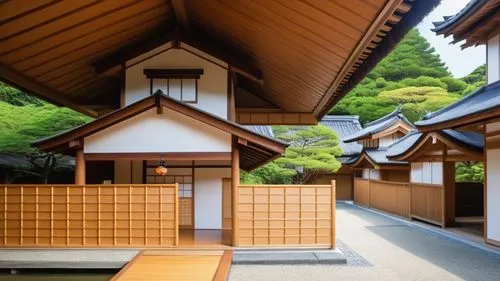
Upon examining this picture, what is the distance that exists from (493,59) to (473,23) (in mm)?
913

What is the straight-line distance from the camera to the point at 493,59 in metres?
9.45

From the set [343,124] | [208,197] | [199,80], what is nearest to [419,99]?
[343,124]

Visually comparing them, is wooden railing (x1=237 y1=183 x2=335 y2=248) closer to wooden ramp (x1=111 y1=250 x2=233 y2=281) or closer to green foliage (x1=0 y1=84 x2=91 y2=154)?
wooden ramp (x1=111 y1=250 x2=233 y2=281)

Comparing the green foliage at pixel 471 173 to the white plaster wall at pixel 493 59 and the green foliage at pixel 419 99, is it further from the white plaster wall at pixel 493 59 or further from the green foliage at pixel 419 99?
the white plaster wall at pixel 493 59

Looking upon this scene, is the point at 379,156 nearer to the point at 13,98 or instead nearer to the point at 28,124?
the point at 28,124

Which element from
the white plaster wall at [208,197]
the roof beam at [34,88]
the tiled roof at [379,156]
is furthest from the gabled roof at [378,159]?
the roof beam at [34,88]

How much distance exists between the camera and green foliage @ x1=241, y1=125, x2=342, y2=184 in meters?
17.7

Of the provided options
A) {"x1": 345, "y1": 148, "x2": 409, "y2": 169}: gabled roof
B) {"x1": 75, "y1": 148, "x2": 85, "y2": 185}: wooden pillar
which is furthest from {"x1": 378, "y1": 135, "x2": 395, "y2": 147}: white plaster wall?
{"x1": 75, "y1": 148, "x2": 85, "y2": 185}: wooden pillar

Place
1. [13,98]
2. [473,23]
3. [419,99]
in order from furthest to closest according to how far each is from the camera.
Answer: [419,99], [13,98], [473,23]

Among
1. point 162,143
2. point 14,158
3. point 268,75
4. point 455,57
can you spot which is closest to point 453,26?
point 268,75

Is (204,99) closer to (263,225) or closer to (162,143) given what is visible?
(162,143)

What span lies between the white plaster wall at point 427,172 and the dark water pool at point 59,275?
892 cm

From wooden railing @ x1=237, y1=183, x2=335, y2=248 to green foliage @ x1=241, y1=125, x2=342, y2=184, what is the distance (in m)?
9.10

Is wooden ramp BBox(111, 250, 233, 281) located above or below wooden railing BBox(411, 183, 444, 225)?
below
